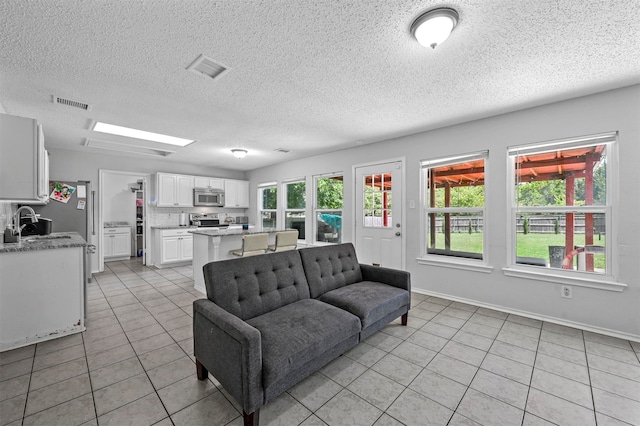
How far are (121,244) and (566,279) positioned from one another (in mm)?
8723

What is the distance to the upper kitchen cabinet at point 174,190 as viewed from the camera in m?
5.99

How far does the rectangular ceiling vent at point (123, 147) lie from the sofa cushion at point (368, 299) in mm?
4548

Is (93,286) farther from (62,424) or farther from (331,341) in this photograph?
(331,341)

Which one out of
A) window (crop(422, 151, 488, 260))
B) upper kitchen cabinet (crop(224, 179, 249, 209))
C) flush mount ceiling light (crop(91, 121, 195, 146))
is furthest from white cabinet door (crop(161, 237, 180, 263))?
window (crop(422, 151, 488, 260))

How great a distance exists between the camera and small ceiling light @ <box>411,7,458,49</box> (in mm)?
1628

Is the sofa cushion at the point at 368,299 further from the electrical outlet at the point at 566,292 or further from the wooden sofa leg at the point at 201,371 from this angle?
the electrical outlet at the point at 566,292

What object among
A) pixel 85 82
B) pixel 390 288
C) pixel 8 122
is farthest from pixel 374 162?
pixel 8 122

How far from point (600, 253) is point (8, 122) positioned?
608 centimetres

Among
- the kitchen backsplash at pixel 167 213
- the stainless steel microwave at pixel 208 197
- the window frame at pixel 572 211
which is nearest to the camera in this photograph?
the window frame at pixel 572 211

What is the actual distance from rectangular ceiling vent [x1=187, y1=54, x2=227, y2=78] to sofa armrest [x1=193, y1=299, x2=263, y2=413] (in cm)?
194

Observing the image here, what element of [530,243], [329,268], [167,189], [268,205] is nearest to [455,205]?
[530,243]

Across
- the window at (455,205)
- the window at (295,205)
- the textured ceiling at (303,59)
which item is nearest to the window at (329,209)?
the window at (295,205)

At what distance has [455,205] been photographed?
3826 mm

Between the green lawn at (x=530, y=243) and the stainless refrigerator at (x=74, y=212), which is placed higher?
the stainless refrigerator at (x=74, y=212)
